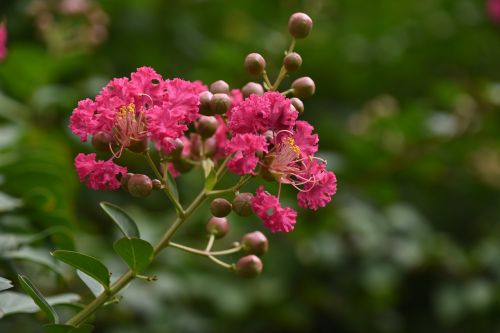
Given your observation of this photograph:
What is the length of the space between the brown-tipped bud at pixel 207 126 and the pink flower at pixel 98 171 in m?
0.14

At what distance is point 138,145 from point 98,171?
0.07 m

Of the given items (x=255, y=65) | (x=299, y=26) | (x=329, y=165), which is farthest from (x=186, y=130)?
(x=329, y=165)

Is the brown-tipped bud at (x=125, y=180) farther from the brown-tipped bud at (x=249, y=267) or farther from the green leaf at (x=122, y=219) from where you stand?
the brown-tipped bud at (x=249, y=267)

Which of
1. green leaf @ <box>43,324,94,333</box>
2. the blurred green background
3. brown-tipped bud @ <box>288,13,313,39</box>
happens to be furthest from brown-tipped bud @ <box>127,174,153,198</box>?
the blurred green background

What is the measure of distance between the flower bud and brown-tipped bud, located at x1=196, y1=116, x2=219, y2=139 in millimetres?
102

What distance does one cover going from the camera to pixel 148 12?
3424 mm

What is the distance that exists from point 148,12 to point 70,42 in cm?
49

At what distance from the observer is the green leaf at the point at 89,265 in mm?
1121

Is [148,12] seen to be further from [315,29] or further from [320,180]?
[320,180]

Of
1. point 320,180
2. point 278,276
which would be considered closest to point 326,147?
point 278,276

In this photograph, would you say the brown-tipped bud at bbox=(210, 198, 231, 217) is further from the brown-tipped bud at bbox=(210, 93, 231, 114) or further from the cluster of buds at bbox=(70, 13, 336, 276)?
the brown-tipped bud at bbox=(210, 93, 231, 114)

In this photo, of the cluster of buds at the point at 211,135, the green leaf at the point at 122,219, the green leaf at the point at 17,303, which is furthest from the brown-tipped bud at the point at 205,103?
the green leaf at the point at 17,303

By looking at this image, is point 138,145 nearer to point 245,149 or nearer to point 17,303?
point 245,149

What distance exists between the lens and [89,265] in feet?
3.73
